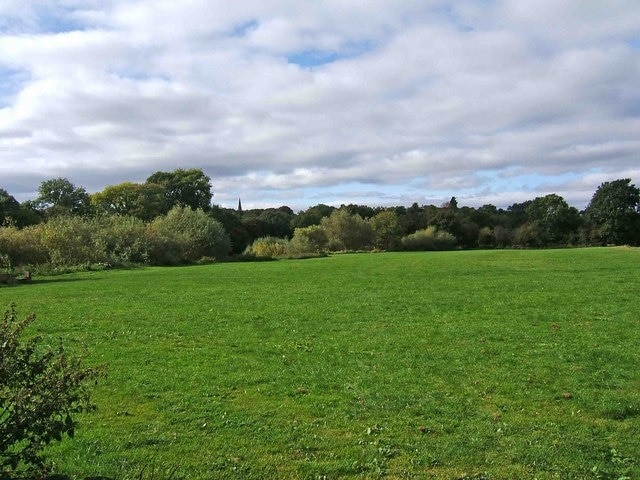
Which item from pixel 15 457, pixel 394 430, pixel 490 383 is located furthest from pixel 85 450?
pixel 490 383

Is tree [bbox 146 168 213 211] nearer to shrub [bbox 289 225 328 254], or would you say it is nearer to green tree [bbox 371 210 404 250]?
shrub [bbox 289 225 328 254]

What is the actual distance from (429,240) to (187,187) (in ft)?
131

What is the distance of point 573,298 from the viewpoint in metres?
19.2

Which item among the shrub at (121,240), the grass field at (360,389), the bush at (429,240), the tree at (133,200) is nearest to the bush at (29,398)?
the grass field at (360,389)

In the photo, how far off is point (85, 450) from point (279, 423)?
225 centimetres

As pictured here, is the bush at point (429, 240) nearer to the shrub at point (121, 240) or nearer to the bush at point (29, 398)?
the shrub at point (121, 240)

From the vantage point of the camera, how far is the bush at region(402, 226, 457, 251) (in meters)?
92.6

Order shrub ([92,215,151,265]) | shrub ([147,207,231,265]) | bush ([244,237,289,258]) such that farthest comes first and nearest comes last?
bush ([244,237,289,258]) → shrub ([147,207,231,265]) → shrub ([92,215,151,265])

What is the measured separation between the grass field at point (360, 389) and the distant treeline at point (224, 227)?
98.7ft

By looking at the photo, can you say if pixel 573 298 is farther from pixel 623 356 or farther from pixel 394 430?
pixel 394 430

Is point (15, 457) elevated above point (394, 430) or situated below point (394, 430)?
above

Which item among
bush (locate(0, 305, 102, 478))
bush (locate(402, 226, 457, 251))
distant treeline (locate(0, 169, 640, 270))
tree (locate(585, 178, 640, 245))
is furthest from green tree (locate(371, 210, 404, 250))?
bush (locate(0, 305, 102, 478))

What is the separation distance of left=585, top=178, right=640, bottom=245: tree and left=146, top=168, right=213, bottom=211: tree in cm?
6257

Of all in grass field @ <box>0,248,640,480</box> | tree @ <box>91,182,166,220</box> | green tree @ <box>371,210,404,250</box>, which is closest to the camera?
grass field @ <box>0,248,640,480</box>
